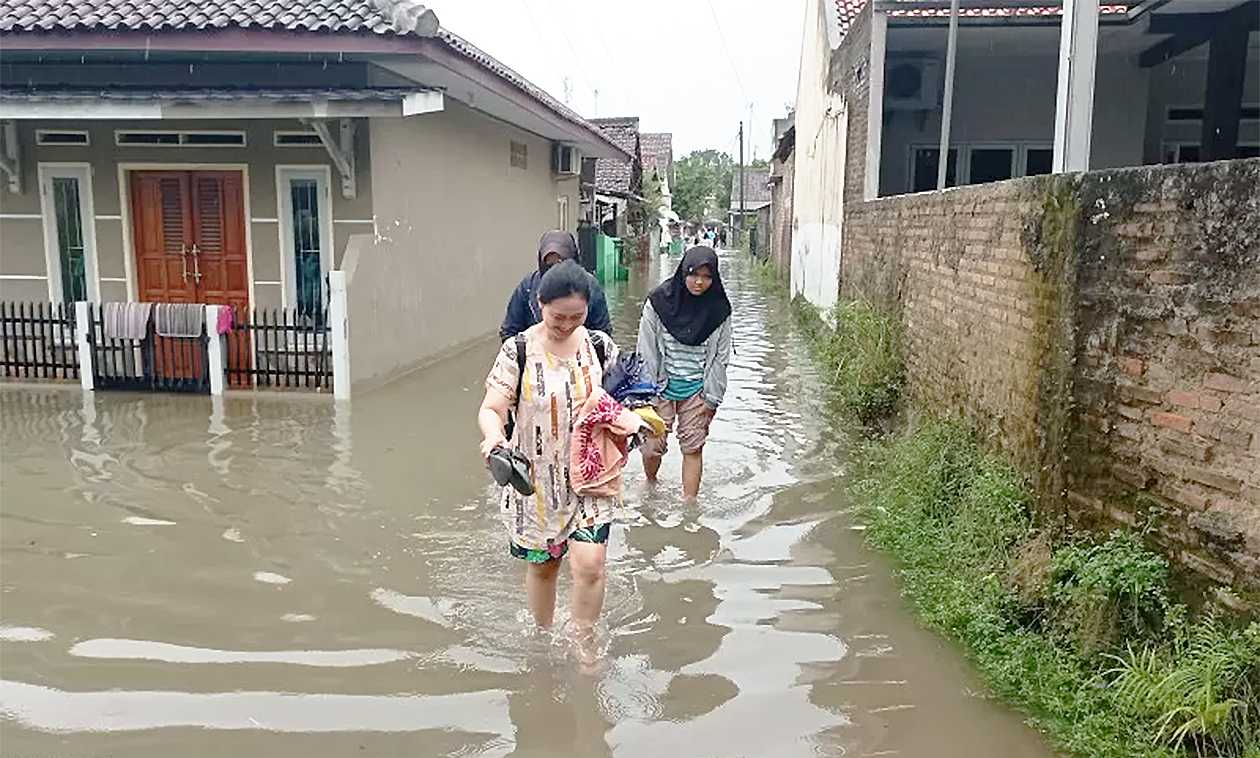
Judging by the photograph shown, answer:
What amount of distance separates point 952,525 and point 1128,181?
1.98m

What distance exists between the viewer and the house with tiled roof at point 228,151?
903 centimetres

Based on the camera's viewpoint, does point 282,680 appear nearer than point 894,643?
Yes

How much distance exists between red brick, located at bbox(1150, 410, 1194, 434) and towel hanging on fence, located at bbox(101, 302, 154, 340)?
8648 millimetres

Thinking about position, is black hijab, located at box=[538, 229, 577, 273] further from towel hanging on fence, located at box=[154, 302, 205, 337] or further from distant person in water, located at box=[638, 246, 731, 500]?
towel hanging on fence, located at box=[154, 302, 205, 337]

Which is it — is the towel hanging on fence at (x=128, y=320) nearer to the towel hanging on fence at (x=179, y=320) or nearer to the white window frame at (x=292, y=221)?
the towel hanging on fence at (x=179, y=320)

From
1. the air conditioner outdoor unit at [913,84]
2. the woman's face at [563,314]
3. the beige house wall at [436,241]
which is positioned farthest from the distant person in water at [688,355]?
the air conditioner outdoor unit at [913,84]

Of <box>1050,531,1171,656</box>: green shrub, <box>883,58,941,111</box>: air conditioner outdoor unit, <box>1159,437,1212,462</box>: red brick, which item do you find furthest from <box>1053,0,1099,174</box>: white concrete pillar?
<box>883,58,941,111</box>: air conditioner outdoor unit

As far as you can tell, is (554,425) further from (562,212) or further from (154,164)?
(562,212)

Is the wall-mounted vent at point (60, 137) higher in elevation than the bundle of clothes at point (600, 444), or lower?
higher

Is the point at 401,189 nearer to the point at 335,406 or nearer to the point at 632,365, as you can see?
the point at 335,406

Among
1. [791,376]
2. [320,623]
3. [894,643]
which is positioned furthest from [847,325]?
[320,623]

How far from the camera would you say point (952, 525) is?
515 centimetres

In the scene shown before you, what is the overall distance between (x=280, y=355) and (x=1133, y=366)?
7.84 meters

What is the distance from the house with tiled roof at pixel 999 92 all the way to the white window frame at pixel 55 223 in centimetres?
847
